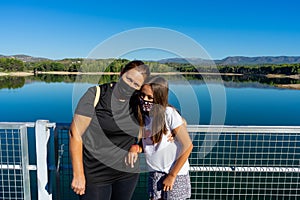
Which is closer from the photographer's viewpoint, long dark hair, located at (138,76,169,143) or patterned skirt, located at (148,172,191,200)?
long dark hair, located at (138,76,169,143)

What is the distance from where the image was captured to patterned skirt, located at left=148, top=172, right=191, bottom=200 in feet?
6.28

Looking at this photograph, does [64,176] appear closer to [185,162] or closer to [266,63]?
[185,162]

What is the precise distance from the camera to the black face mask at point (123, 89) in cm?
178

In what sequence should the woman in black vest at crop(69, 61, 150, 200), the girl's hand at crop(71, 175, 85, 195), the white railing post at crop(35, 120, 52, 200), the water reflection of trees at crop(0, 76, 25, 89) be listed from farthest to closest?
the water reflection of trees at crop(0, 76, 25, 89) → the white railing post at crop(35, 120, 52, 200) → the girl's hand at crop(71, 175, 85, 195) → the woman in black vest at crop(69, 61, 150, 200)

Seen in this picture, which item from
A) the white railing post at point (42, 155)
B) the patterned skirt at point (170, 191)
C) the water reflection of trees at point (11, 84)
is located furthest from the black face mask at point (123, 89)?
the water reflection of trees at point (11, 84)

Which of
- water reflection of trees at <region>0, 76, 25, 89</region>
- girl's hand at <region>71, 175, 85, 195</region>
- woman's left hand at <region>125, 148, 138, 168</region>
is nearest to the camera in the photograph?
girl's hand at <region>71, 175, 85, 195</region>

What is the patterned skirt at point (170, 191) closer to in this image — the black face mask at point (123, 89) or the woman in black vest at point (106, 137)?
the woman in black vest at point (106, 137)

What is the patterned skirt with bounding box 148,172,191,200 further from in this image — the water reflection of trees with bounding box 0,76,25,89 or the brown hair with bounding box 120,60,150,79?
the water reflection of trees with bounding box 0,76,25,89

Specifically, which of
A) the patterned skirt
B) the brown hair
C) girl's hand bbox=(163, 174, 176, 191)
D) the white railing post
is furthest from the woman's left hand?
the white railing post

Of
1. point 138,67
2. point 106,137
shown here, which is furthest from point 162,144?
point 138,67

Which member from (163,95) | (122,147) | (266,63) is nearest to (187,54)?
(163,95)

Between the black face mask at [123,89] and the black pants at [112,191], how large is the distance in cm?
70

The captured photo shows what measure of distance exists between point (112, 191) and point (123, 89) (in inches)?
32.6

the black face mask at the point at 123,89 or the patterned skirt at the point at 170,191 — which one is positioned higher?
the black face mask at the point at 123,89
